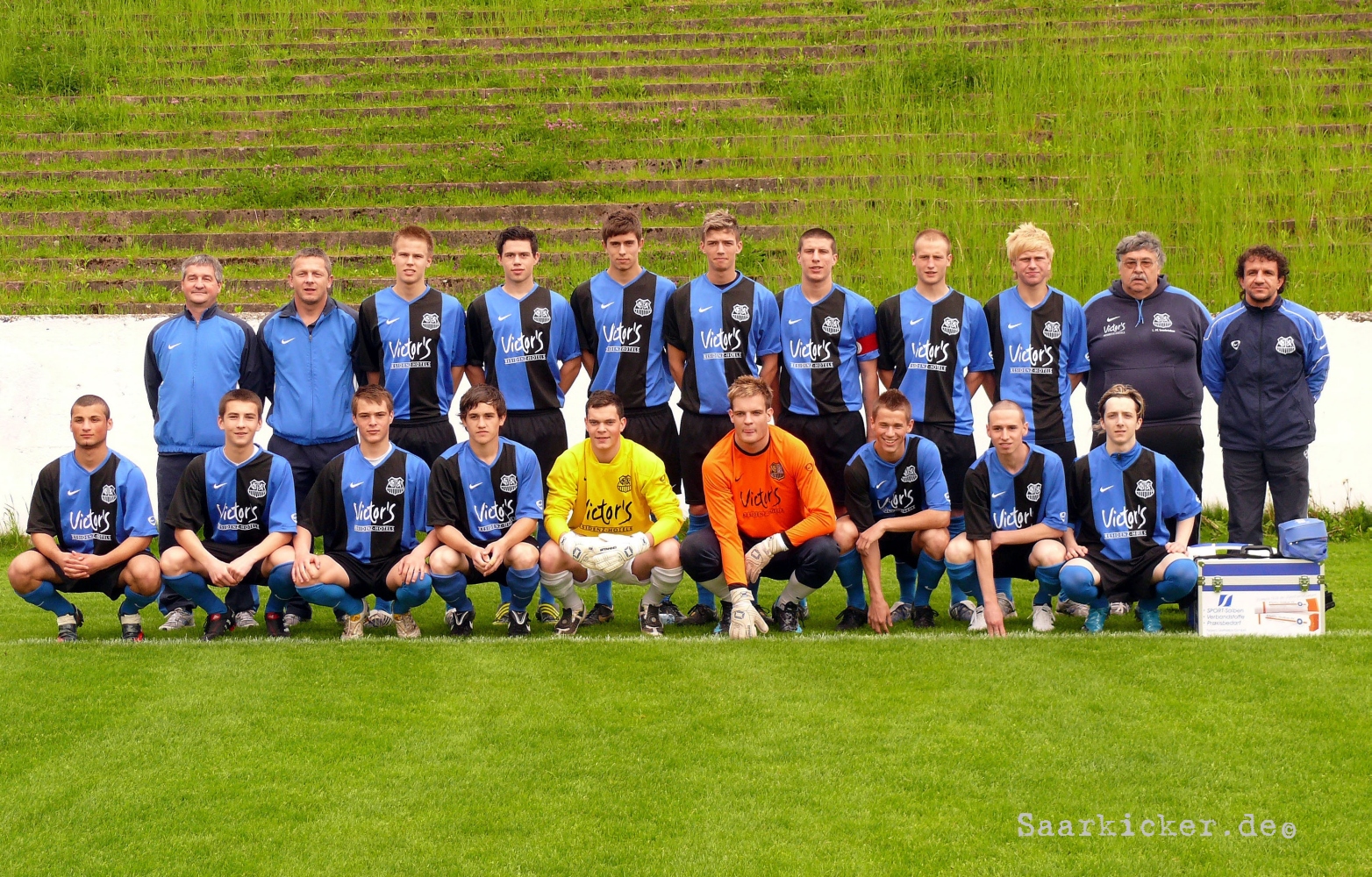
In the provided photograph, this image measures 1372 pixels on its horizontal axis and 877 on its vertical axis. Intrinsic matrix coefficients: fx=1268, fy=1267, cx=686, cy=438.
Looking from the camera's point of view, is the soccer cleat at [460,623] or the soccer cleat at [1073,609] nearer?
the soccer cleat at [460,623]

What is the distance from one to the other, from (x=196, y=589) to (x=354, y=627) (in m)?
0.73

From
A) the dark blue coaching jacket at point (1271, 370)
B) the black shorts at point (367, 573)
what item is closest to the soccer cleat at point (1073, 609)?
the dark blue coaching jacket at point (1271, 370)

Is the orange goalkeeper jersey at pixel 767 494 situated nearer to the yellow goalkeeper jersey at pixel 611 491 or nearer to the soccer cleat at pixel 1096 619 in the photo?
the yellow goalkeeper jersey at pixel 611 491

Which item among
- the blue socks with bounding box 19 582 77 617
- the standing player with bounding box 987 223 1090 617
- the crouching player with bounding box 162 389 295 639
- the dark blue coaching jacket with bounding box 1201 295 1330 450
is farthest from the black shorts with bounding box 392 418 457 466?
the dark blue coaching jacket with bounding box 1201 295 1330 450

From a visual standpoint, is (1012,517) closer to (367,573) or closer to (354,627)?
(367,573)

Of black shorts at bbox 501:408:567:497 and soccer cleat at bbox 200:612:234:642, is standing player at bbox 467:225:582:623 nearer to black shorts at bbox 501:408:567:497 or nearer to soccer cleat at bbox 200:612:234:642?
black shorts at bbox 501:408:567:497

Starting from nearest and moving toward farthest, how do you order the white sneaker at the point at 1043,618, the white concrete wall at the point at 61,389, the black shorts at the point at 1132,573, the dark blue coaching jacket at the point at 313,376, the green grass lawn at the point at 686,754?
the green grass lawn at the point at 686,754 < the black shorts at the point at 1132,573 < the white sneaker at the point at 1043,618 < the dark blue coaching jacket at the point at 313,376 < the white concrete wall at the point at 61,389

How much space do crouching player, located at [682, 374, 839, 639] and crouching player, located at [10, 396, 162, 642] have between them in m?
2.48

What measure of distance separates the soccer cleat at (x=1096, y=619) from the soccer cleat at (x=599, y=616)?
2224 millimetres

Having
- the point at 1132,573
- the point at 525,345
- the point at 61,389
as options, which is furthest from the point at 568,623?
the point at 61,389

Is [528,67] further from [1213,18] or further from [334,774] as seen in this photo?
[334,774]

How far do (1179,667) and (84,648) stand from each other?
453 cm

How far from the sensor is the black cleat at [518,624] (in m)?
5.75

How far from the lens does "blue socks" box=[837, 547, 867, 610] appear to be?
5801 mm
